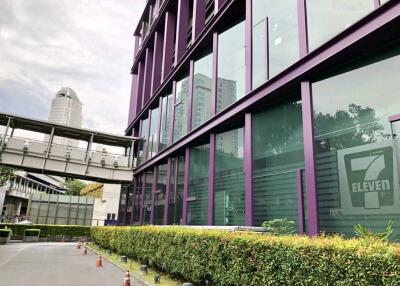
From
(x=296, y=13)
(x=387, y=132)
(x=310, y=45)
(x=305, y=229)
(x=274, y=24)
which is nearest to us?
(x=387, y=132)

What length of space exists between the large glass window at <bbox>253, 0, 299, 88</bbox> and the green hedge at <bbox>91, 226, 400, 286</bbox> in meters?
5.94

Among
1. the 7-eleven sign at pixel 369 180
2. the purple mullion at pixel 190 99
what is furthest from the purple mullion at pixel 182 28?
the 7-eleven sign at pixel 369 180

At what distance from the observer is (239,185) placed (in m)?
12.2

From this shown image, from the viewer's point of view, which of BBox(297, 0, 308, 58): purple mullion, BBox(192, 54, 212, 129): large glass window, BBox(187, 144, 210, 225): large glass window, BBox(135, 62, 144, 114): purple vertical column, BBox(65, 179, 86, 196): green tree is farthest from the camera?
BBox(65, 179, 86, 196): green tree

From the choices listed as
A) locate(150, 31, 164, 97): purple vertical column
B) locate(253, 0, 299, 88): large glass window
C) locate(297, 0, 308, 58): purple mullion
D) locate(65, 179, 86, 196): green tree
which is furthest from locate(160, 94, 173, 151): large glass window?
locate(65, 179, 86, 196): green tree

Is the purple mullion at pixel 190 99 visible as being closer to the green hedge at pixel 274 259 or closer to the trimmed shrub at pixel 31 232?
the green hedge at pixel 274 259

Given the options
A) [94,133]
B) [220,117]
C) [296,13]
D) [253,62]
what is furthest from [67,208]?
[296,13]

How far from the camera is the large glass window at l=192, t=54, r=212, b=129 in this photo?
16.3 m

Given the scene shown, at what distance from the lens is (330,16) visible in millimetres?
8773

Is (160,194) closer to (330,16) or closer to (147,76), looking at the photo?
(147,76)

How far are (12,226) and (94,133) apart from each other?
1273cm

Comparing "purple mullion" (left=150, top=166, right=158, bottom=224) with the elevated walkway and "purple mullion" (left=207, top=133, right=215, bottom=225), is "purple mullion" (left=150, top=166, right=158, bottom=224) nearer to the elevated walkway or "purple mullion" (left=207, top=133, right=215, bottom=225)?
the elevated walkway

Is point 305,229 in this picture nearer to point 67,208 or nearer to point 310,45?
point 310,45

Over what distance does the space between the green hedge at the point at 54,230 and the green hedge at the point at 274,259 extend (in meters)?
27.7
